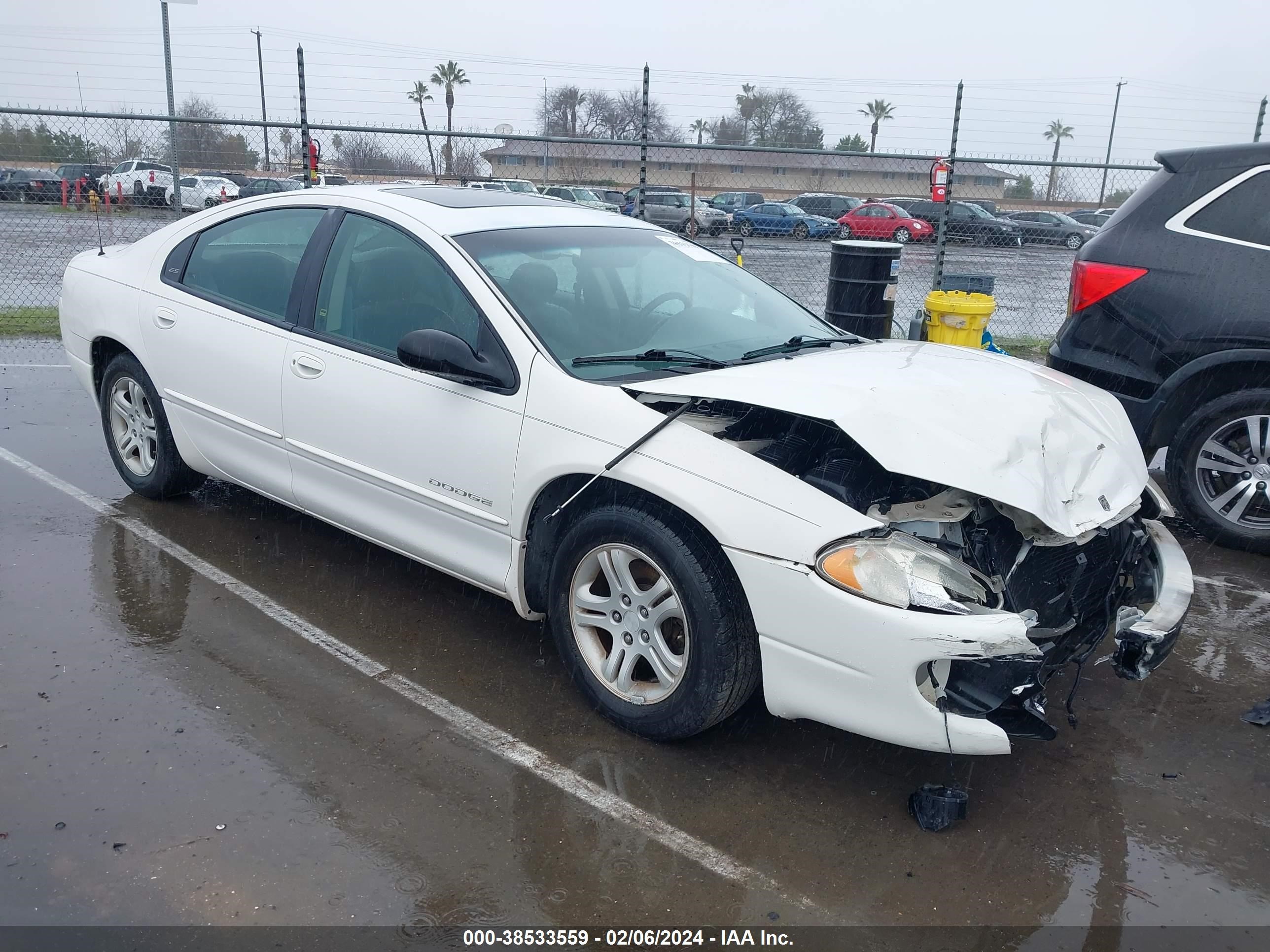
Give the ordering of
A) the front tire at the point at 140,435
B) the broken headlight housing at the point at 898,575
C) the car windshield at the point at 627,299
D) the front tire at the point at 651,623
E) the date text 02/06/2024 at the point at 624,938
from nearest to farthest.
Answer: the date text 02/06/2024 at the point at 624,938
the broken headlight housing at the point at 898,575
the front tire at the point at 651,623
the car windshield at the point at 627,299
the front tire at the point at 140,435

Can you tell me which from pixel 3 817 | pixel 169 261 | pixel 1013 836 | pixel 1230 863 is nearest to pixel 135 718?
pixel 3 817

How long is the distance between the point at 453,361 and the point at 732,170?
1250cm

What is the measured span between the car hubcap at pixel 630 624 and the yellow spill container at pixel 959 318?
416 centimetres

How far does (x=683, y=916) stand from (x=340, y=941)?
33.2 inches

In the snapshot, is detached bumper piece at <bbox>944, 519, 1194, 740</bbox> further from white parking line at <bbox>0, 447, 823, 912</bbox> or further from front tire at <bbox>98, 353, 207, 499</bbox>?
front tire at <bbox>98, 353, 207, 499</bbox>

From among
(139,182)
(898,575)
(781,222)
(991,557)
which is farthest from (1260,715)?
(781,222)

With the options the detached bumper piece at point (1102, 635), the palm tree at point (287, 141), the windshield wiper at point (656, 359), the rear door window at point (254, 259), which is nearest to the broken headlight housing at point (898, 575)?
the detached bumper piece at point (1102, 635)

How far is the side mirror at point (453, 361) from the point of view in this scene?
3.54 metres

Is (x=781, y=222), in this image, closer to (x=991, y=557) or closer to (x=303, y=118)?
(x=303, y=118)

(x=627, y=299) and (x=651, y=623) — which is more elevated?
(x=627, y=299)

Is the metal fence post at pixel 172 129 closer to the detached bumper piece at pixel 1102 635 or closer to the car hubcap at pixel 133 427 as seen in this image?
the car hubcap at pixel 133 427

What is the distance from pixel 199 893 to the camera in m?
2.64

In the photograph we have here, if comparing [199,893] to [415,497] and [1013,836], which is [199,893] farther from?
[1013,836]

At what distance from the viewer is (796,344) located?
410 cm
